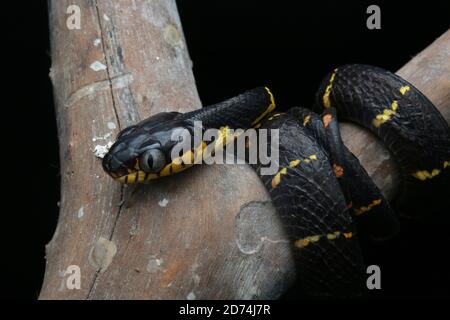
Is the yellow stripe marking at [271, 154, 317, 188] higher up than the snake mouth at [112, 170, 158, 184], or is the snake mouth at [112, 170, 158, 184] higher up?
the snake mouth at [112, 170, 158, 184]

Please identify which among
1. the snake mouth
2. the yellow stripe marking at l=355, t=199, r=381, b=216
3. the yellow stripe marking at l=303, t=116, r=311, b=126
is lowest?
the yellow stripe marking at l=355, t=199, r=381, b=216

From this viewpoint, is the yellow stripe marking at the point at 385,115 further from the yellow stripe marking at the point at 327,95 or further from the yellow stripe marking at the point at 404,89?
the yellow stripe marking at the point at 327,95

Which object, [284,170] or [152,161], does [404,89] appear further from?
[152,161]

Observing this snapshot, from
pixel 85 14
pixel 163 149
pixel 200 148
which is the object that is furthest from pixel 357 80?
pixel 85 14

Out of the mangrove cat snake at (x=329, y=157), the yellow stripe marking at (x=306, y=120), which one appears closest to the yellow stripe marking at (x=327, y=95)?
the mangrove cat snake at (x=329, y=157)

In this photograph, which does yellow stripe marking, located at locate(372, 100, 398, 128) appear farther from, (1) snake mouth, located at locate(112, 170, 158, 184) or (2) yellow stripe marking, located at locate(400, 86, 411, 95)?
(1) snake mouth, located at locate(112, 170, 158, 184)

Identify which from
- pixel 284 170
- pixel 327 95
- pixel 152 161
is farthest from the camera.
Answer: pixel 327 95

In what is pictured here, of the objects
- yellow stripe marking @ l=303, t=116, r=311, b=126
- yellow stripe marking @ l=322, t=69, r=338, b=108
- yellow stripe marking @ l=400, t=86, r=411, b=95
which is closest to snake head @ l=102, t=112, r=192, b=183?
yellow stripe marking @ l=303, t=116, r=311, b=126

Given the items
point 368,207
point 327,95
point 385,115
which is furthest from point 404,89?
point 368,207
